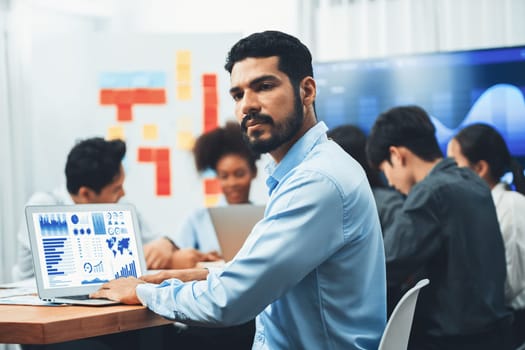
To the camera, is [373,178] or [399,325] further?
[373,178]

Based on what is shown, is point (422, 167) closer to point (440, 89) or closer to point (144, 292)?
point (440, 89)

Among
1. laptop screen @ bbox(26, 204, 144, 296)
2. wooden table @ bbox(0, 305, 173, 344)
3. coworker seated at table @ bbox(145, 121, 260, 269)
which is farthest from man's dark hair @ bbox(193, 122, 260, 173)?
wooden table @ bbox(0, 305, 173, 344)

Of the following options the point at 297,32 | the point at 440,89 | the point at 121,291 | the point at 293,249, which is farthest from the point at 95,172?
the point at 297,32

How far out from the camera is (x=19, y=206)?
488 centimetres

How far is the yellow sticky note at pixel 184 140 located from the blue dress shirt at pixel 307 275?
2.80 metres

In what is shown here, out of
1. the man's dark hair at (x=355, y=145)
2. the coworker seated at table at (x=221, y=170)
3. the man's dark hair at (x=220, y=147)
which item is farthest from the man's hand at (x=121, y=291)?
the man's dark hair at (x=220, y=147)

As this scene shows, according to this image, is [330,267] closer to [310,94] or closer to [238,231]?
[310,94]

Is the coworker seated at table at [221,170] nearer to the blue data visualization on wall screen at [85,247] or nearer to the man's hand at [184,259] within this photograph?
the man's hand at [184,259]

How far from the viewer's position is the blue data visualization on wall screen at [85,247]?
2.05m

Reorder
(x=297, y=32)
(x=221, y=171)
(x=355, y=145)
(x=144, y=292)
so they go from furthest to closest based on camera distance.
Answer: (x=297, y=32) → (x=221, y=171) → (x=355, y=145) → (x=144, y=292)

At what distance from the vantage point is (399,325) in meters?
1.67

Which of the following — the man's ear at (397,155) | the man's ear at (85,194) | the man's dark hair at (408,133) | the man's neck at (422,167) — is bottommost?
the man's ear at (85,194)

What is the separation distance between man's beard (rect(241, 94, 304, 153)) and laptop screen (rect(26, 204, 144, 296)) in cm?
53

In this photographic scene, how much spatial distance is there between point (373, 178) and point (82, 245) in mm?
1735
